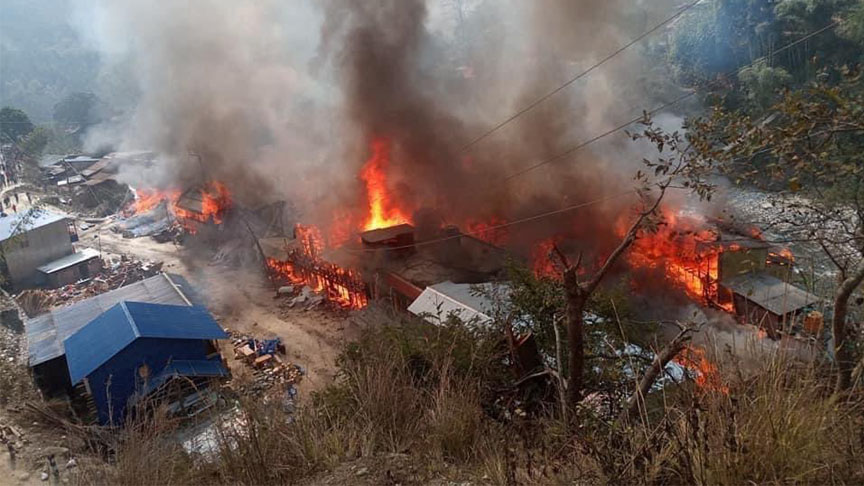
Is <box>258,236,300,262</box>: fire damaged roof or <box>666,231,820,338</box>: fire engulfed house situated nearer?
<box>666,231,820,338</box>: fire engulfed house

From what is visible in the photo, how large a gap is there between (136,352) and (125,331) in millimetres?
623

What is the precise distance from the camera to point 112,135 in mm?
49156

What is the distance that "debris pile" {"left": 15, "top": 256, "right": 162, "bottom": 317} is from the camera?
2019 centimetres

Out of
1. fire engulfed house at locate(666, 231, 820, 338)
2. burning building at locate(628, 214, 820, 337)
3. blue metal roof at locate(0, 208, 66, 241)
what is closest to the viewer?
fire engulfed house at locate(666, 231, 820, 338)

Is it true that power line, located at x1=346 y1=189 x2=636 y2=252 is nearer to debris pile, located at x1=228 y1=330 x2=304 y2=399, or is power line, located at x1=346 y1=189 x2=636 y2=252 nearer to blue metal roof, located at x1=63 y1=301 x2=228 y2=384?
debris pile, located at x1=228 y1=330 x2=304 y2=399

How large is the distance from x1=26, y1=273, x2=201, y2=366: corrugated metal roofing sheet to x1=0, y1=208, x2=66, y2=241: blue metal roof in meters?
7.64

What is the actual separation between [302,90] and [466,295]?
1006 inches

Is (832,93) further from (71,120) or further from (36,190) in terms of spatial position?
(71,120)

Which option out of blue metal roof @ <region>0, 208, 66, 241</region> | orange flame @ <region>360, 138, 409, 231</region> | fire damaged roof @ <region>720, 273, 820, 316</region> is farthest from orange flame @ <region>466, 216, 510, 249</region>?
blue metal roof @ <region>0, 208, 66, 241</region>

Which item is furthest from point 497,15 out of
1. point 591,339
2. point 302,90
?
point 591,339

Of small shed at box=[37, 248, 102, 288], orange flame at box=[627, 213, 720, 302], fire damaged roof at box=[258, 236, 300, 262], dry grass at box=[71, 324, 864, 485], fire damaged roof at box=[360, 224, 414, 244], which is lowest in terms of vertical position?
orange flame at box=[627, 213, 720, 302]

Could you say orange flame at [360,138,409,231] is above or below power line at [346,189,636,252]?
above

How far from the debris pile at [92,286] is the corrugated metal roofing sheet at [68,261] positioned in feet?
2.63

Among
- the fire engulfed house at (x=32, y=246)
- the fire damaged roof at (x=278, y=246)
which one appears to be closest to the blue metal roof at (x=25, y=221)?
the fire engulfed house at (x=32, y=246)
